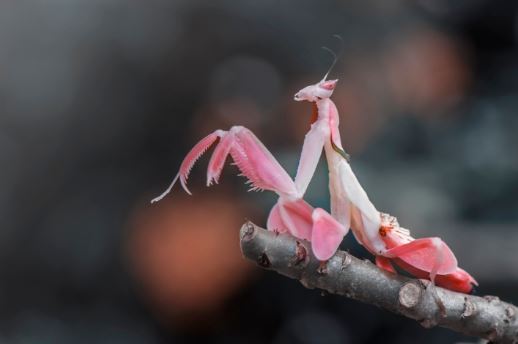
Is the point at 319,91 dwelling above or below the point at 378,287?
above

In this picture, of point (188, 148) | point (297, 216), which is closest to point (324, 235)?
point (297, 216)

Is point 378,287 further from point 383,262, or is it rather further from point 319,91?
point 319,91

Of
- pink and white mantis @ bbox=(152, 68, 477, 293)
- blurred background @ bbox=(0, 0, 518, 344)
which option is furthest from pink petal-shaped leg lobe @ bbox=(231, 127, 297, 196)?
blurred background @ bbox=(0, 0, 518, 344)

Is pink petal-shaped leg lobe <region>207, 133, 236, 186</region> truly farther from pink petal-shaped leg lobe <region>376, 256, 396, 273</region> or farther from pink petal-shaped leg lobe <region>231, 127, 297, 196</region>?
pink petal-shaped leg lobe <region>376, 256, 396, 273</region>

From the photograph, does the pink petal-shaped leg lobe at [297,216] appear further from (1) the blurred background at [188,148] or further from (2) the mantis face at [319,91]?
(1) the blurred background at [188,148]

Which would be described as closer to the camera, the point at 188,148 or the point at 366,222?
the point at 366,222
